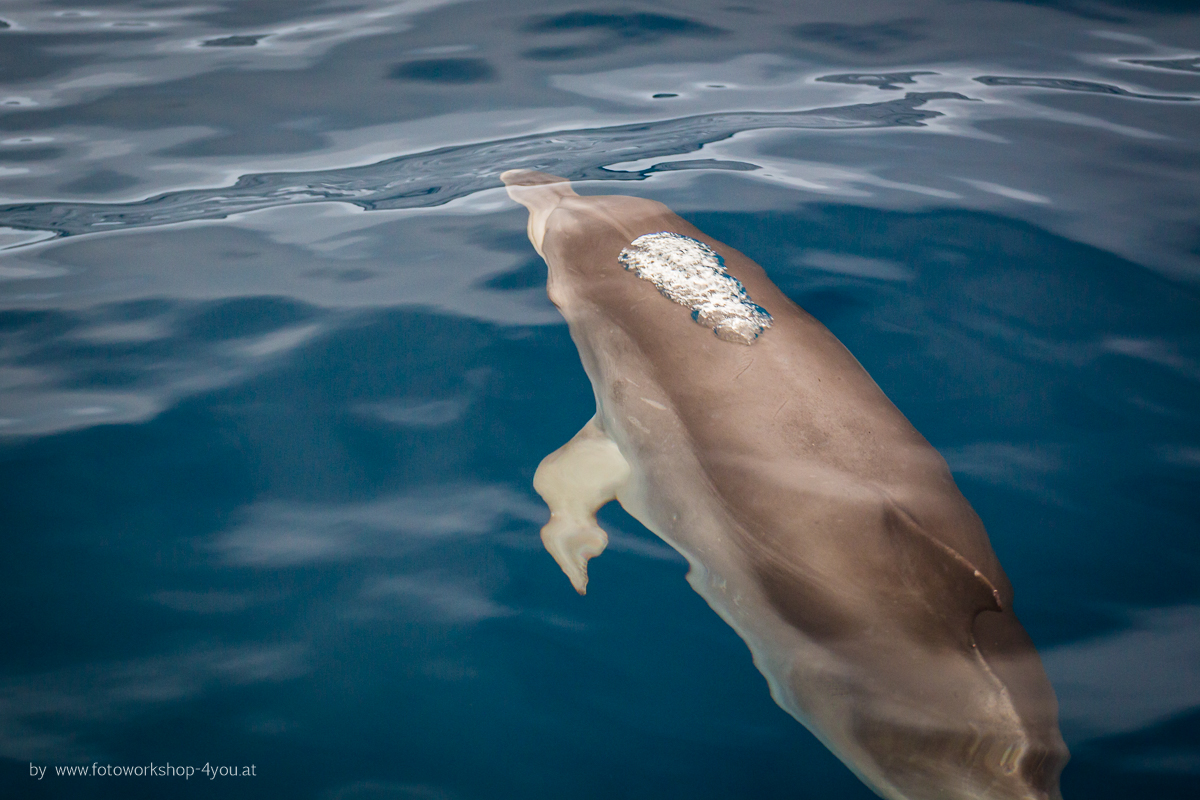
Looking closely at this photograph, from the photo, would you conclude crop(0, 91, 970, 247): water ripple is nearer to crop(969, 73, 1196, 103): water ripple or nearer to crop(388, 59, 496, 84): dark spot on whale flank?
crop(969, 73, 1196, 103): water ripple

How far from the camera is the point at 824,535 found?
8.84ft

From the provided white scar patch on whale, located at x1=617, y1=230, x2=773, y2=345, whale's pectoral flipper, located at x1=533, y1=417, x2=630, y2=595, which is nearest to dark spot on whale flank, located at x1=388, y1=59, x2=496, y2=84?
white scar patch on whale, located at x1=617, y1=230, x2=773, y2=345

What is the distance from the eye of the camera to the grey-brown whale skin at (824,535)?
7.97ft

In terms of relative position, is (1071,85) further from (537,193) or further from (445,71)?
(445,71)

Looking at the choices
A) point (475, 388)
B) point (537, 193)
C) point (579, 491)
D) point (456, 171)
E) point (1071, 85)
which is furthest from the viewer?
point (1071, 85)

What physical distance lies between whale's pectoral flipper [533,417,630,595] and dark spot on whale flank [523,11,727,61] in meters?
5.74

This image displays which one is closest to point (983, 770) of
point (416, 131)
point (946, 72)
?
point (416, 131)

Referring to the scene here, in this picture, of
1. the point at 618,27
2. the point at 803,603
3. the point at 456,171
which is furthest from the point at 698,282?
the point at 618,27

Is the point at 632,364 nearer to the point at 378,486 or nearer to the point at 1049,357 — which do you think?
the point at 378,486

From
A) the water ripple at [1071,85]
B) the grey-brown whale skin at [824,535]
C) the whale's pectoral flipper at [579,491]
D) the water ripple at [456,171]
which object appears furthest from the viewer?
the water ripple at [1071,85]

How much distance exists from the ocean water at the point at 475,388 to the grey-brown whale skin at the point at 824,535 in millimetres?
188

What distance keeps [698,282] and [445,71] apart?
505cm

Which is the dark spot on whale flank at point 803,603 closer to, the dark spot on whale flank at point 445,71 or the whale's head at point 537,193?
the whale's head at point 537,193

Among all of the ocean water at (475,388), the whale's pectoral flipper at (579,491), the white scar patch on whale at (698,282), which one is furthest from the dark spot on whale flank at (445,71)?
the whale's pectoral flipper at (579,491)
